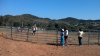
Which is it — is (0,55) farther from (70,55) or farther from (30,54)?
(70,55)

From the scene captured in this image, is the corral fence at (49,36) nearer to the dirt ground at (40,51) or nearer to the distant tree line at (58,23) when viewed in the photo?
the distant tree line at (58,23)

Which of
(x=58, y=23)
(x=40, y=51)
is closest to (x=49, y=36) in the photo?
(x=40, y=51)

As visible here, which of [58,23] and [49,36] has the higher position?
[58,23]

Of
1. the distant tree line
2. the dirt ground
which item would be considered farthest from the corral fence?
the dirt ground

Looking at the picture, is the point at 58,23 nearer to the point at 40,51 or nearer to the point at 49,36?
the point at 49,36

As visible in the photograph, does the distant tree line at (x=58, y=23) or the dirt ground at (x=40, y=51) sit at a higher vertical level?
the distant tree line at (x=58, y=23)

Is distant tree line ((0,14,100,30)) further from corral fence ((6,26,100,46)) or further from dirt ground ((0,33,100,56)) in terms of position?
dirt ground ((0,33,100,56))

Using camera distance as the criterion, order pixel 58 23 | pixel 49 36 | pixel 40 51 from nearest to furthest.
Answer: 1. pixel 40 51
2. pixel 49 36
3. pixel 58 23

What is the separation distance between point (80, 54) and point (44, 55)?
89.5 inches

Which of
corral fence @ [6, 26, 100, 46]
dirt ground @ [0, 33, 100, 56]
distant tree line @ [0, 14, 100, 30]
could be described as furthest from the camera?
distant tree line @ [0, 14, 100, 30]

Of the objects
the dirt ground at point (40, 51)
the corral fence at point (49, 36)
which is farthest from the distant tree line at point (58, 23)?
the dirt ground at point (40, 51)

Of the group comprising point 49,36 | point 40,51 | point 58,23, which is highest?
point 58,23

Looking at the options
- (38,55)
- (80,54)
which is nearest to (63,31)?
(80,54)

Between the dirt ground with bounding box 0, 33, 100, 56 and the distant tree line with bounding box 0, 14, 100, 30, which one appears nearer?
the dirt ground with bounding box 0, 33, 100, 56
